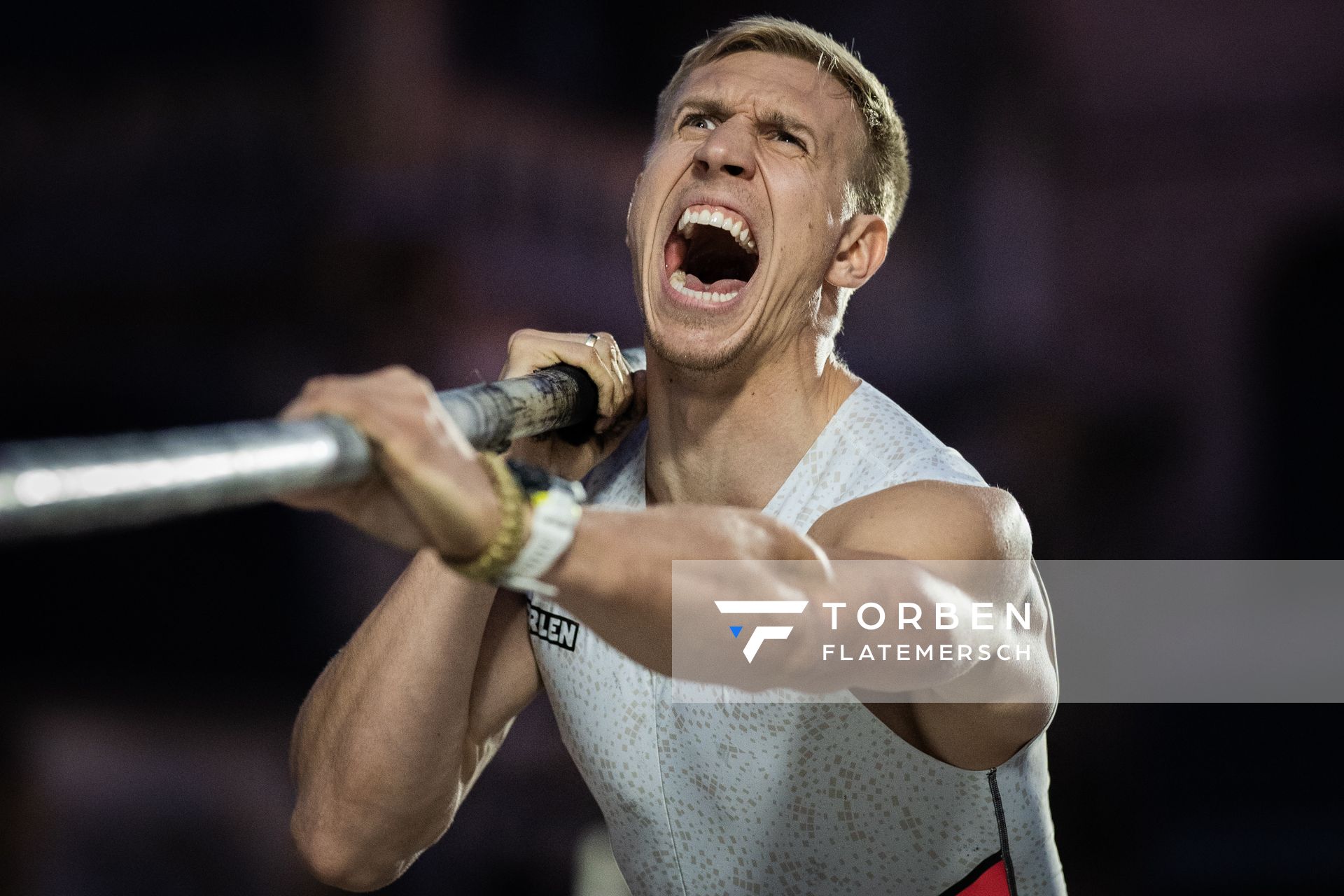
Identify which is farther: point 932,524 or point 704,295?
point 704,295

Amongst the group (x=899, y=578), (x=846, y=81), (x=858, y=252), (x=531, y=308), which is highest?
(x=531, y=308)

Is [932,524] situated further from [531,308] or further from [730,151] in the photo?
[531,308]

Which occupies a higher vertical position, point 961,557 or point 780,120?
point 780,120

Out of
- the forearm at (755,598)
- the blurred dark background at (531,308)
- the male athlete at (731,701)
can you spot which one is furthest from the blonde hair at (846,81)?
the blurred dark background at (531,308)

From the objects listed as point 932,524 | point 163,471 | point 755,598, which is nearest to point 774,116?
point 932,524

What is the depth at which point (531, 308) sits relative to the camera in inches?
124

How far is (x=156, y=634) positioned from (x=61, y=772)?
333mm

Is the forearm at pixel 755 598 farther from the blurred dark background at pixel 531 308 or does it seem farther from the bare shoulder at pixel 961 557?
the blurred dark background at pixel 531 308

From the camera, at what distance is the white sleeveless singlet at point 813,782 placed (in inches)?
53.2

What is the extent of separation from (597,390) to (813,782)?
1.67ft

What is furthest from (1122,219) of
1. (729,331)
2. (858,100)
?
(729,331)

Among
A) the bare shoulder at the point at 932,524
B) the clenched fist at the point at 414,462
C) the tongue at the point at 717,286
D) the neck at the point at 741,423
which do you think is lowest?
the clenched fist at the point at 414,462

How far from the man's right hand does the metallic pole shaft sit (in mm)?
687

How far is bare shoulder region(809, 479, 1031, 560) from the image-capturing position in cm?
113
